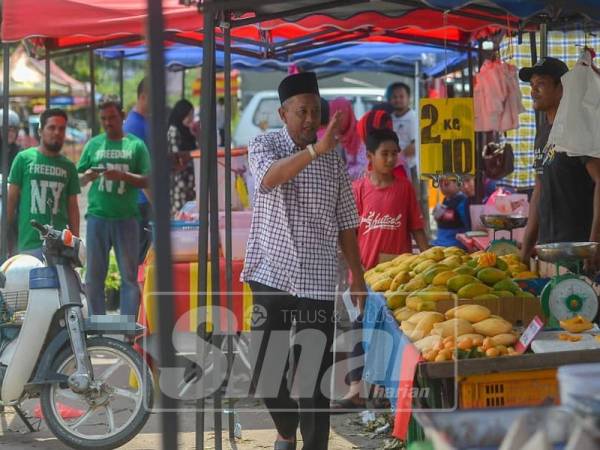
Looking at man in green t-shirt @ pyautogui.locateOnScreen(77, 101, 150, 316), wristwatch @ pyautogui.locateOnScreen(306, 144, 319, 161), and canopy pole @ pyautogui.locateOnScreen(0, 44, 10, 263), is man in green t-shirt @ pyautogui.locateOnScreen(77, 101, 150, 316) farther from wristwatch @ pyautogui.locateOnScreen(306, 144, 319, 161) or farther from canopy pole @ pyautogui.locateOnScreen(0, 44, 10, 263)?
wristwatch @ pyautogui.locateOnScreen(306, 144, 319, 161)

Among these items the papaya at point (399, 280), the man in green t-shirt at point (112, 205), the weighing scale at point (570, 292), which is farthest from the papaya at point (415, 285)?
the man in green t-shirt at point (112, 205)

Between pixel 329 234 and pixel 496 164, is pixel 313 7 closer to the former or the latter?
pixel 329 234

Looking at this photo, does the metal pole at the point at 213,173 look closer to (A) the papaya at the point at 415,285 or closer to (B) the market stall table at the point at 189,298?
(A) the papaya at the point at 415,285

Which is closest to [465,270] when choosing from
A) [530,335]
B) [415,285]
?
[415,285]

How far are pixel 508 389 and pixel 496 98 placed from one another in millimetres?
4529

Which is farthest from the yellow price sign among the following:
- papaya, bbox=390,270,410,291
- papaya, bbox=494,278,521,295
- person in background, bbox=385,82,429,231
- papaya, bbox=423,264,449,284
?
person in background, bbox=385,82,429,231

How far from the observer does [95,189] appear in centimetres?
905

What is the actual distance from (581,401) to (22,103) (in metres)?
25.1

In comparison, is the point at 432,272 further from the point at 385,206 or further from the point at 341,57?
the point at 341,57

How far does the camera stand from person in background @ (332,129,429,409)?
7.27m

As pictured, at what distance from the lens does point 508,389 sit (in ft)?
14.3

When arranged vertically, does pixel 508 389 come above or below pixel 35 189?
below

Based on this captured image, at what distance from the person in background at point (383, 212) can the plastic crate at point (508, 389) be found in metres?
2.85

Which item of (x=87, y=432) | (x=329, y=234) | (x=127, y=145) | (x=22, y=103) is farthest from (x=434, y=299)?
(x=22, y=103)
